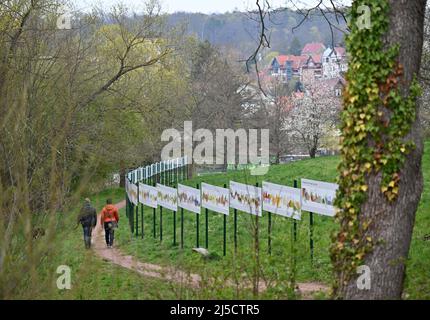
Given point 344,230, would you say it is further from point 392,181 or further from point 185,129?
point 185,129

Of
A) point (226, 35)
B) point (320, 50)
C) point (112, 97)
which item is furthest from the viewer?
point (226, 35)

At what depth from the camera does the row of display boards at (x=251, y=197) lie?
13.4 metres

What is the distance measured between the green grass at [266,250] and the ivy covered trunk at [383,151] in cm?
72

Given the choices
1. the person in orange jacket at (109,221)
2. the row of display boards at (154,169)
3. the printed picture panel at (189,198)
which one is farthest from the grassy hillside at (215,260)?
the row of display boards at (154,169)

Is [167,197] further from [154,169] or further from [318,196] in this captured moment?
[154,169]

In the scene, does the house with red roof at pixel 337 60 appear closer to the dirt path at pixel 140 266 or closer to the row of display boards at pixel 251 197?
the row of display boards at pixel 251 197

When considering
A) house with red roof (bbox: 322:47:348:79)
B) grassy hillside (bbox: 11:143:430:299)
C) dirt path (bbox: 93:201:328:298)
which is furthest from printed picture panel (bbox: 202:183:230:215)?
house with red roof (bbox: 322:47:348:79)

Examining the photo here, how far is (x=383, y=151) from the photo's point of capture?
764cm

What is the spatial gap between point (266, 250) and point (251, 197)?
1.11 m

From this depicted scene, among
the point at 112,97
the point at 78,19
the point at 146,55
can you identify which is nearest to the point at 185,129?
the point at 146,55

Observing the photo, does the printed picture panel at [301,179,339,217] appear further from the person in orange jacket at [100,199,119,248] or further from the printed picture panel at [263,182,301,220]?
the person in orange jacket at [100,199,119,248]

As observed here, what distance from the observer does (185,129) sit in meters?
47.6

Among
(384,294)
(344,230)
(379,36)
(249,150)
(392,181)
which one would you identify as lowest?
(249,150)

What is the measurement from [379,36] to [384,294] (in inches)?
100
